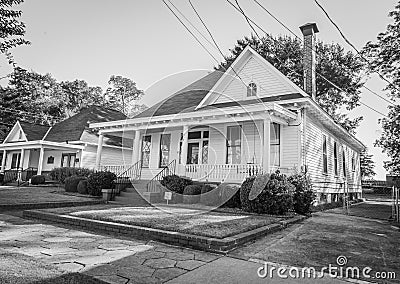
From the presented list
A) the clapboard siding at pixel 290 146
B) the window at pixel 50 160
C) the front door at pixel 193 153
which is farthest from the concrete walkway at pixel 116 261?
the window at pixel 50 160

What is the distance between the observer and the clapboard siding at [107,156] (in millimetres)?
20875

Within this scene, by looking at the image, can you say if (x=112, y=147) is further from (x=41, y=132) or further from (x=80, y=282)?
(x=80, y=282)

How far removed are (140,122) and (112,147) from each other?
9.08 metres

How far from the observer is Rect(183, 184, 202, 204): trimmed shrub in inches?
403

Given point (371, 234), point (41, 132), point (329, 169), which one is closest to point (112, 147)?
point (41, 132)

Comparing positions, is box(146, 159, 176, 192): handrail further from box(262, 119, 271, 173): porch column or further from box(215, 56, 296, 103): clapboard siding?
box(262, 119, 271, 173): porch column

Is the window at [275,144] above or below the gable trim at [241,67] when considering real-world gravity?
below

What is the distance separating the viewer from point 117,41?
29.3ft

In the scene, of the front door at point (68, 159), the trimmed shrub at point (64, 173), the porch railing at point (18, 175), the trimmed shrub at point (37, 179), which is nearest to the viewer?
the trimmed shrub at point (64, 173)

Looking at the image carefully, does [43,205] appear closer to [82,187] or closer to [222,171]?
[82,187]

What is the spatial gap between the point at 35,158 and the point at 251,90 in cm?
1899

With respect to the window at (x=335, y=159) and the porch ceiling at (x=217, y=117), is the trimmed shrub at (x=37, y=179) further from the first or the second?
the window at (x=335, y=159)

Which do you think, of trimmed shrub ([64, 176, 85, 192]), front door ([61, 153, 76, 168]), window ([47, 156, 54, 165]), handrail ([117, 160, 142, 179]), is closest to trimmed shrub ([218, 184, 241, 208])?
handrail ([117, 160, 142, 179])

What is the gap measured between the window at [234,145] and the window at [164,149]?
3.57 m
